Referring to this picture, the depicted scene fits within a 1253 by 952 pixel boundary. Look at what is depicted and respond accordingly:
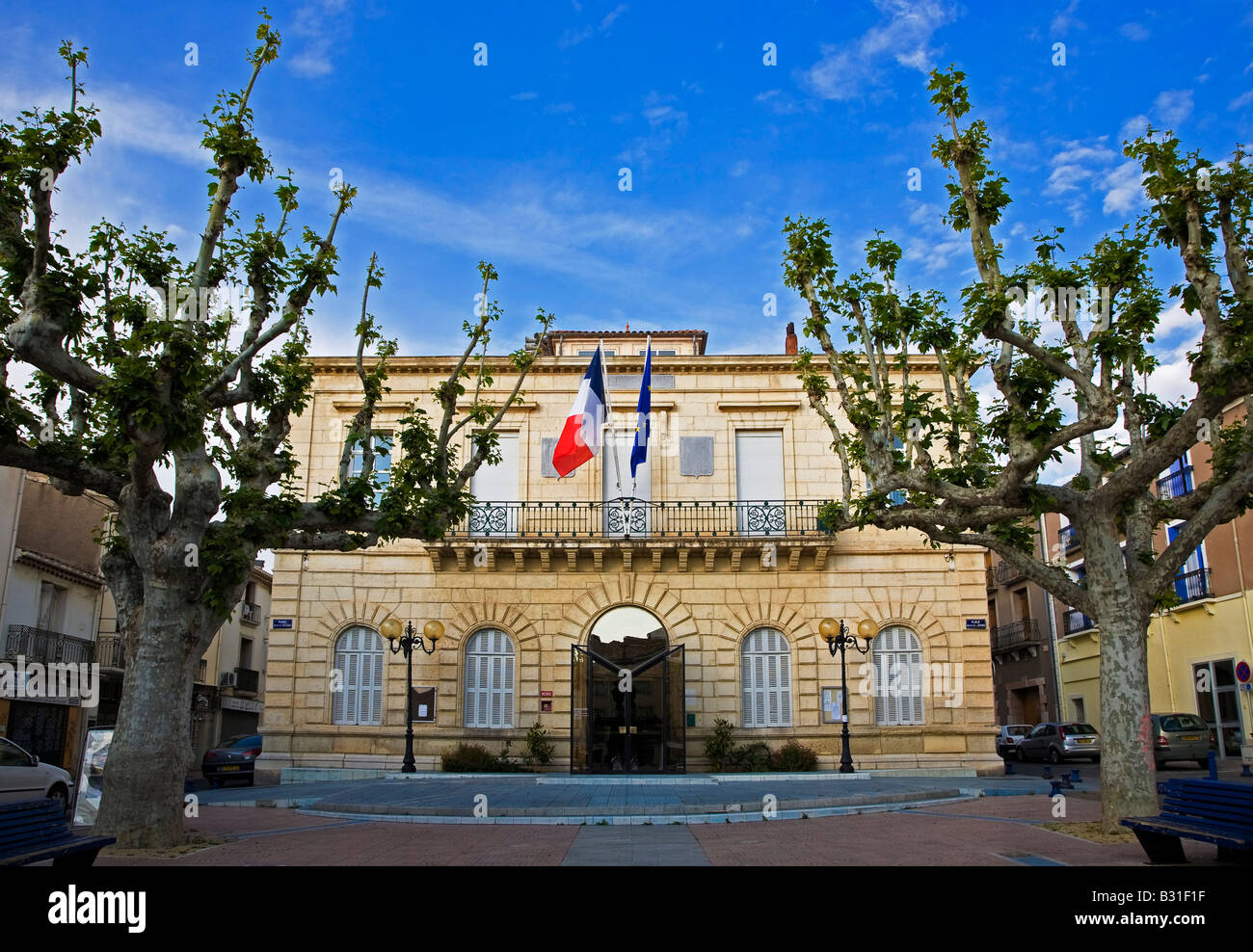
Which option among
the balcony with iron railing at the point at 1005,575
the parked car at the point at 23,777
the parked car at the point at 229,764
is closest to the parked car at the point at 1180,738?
the balcony with iron railing at the point at 1005,575

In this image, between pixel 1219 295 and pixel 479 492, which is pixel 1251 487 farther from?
pixel 479 492

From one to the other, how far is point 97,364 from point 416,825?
6.64 meters

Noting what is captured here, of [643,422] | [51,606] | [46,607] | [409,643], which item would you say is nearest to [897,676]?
[643,422]

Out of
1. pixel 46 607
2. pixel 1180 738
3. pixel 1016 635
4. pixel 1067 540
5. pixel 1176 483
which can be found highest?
pixel 1176 483

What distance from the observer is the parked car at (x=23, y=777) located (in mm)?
14430

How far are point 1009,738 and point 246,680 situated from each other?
2777 centimetres

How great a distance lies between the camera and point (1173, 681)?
97.9ft

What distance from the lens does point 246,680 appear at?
37.2m

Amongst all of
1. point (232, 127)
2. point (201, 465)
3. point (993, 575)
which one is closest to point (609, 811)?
point (201, 465)

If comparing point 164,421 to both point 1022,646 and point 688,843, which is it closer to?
point 688,843

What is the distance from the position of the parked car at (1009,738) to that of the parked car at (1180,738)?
848 cm

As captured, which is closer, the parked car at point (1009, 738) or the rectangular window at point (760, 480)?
the rectangular window at point (760, 480)

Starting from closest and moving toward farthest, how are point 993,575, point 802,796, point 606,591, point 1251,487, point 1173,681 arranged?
point 1251,487 → point 802,796 → point 606,591 → point 1173,681 → point 993,575

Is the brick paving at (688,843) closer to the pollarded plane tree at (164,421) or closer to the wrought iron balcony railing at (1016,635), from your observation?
the pollarded plane tree at (164,421)
